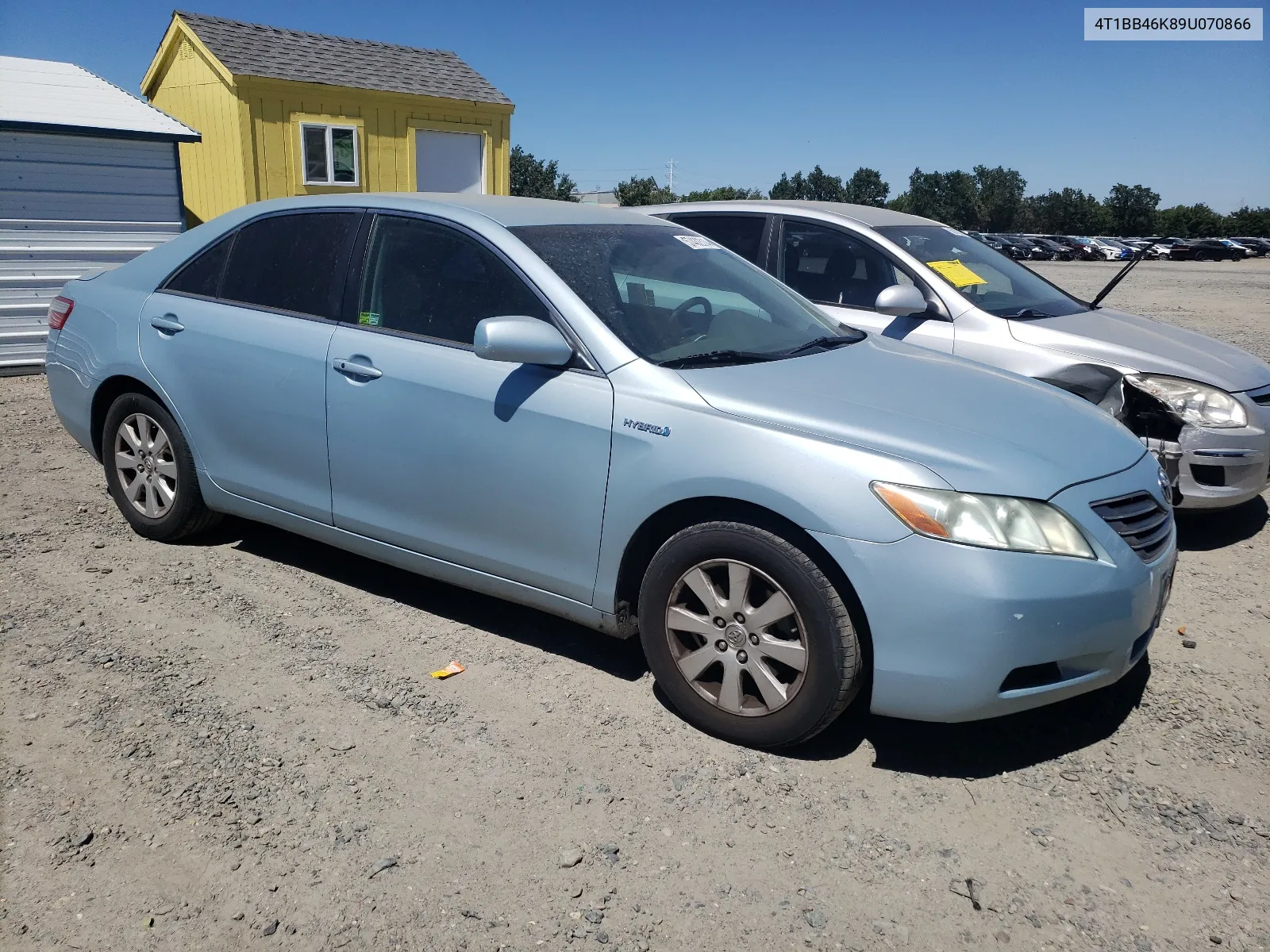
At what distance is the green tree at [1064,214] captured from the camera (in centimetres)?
9219

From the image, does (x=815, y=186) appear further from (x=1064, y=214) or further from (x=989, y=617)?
(x=989, y=617)

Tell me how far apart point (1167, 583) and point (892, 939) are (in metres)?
1.67

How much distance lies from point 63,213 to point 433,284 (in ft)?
27.1

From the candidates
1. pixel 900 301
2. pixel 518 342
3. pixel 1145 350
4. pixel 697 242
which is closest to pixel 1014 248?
pixel 1145 350

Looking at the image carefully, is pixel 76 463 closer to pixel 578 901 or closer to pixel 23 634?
pixel 23 634

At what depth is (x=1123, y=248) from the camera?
59500 mm

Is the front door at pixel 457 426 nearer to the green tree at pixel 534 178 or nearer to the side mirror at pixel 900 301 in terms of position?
the side mirror at pixel 900 301

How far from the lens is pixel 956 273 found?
6.03 meters

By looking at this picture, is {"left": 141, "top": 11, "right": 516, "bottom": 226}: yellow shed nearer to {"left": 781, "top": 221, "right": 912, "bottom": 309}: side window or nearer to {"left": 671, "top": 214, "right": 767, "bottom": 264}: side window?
{"left": 671, "top": 214, "right": 767, "bottom": 264}: side window

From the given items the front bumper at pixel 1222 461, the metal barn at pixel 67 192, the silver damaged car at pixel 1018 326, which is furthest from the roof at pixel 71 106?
the front bumper at pixel 1222 461

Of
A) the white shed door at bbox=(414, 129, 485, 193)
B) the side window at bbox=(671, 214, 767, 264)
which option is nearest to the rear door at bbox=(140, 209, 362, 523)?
the side window at bbox=(671, 214, 767, 264)

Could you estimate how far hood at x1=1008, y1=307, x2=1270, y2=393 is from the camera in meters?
5.44

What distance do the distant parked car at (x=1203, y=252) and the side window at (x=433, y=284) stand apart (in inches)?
2358

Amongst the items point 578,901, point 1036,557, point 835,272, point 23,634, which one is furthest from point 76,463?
point 1036,557
